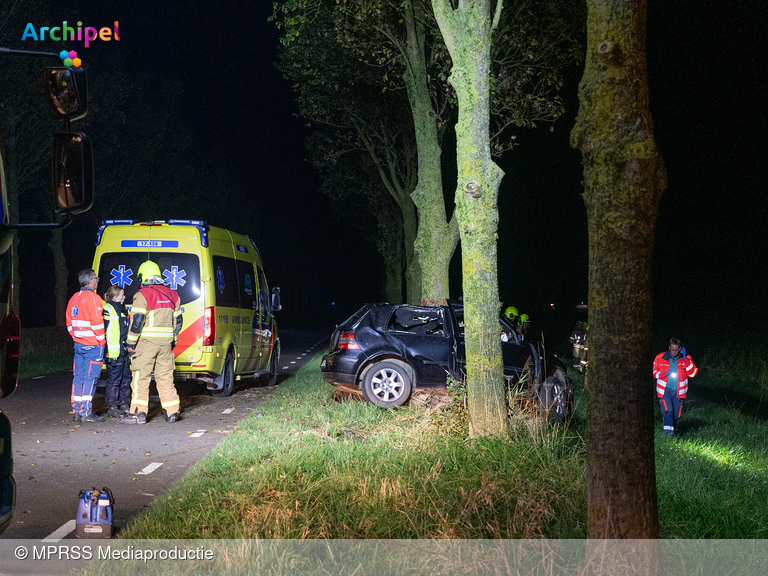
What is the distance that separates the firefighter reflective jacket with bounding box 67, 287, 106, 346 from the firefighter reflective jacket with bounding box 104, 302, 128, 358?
478mm

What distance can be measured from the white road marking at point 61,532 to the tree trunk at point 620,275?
144 inches

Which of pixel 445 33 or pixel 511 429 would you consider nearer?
pixel 511 429

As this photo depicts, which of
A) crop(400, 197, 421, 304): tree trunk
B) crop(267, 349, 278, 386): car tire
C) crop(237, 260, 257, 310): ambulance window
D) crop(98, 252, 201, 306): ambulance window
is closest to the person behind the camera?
crop(98, 252, 201, 306): ambulance window

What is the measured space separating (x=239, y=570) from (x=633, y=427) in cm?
235

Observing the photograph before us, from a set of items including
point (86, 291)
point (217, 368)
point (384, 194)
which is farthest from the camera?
point (384, 194)

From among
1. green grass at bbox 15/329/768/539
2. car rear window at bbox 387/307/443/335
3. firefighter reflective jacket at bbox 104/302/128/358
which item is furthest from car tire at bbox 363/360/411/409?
firefighter reflective jacket at bbox 104/302/128/358

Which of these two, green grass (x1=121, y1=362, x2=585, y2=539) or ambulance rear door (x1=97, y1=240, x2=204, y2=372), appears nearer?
green grass (x1=121, y1=362, x2=585, y2=539)

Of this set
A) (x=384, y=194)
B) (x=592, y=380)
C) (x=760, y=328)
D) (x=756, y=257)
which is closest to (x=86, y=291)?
(x=592, y=380)

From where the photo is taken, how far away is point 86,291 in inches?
416

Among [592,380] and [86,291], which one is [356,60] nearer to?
[86,291]

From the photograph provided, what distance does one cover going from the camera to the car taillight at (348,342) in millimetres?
11945

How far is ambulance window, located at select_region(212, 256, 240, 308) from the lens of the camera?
12.9 m

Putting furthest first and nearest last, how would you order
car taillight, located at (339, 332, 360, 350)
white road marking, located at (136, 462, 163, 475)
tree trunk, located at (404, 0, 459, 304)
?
1. tree trunk, located at (404, 0, 459, 304)
2. car taillight, located at (339, 332, 360, 350)
3. white road marking, located at (136, 462, 163, 475)

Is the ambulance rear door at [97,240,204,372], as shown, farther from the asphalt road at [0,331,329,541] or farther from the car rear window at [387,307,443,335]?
the car rear window at [387,307,443,335]
